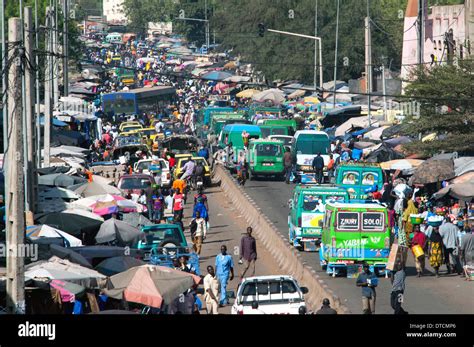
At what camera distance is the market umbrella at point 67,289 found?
24.8 meters

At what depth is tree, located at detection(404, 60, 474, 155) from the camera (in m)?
44.5

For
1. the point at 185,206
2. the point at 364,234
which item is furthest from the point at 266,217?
the point at 364,234

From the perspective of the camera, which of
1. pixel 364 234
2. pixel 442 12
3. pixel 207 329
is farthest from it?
pixel 442 12

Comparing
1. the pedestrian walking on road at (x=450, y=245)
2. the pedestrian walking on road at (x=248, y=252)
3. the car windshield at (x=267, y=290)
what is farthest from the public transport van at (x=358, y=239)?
the car windshield at (x=267, y=290)

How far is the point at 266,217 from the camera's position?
135 ft

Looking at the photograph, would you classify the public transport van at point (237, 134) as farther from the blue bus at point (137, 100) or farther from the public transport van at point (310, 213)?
the blue bus at point (137, 100)

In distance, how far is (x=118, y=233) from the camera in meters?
34.1

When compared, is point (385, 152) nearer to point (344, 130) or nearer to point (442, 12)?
point (344, 130)

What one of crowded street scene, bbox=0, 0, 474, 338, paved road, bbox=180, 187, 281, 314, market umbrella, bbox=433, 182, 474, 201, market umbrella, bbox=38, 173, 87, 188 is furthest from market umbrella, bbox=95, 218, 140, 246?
market umbrella, bbox=38, 173, 87, 188

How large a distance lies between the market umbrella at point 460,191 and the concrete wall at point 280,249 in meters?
4.62

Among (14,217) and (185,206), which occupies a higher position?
(14,217)

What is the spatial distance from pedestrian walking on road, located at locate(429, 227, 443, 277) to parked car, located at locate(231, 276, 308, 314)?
6.19 m

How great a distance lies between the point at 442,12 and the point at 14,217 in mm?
53074

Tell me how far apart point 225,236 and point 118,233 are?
7.74 metres
